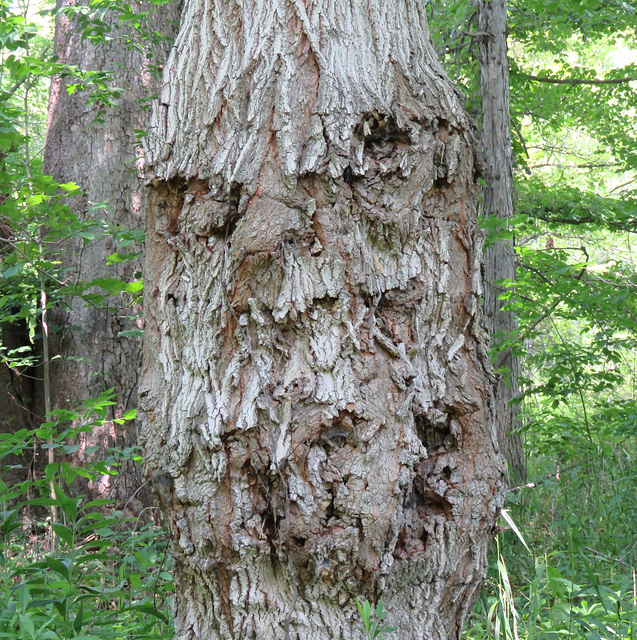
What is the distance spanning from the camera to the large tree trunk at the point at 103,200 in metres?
4.48

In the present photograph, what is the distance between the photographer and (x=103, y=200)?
15.2 feet

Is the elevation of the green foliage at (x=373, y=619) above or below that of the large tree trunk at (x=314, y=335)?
below

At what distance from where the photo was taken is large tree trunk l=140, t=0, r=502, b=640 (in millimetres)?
1647

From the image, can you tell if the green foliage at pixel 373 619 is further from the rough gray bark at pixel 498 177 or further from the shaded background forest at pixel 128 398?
the rough gray bark at pixel 498 177

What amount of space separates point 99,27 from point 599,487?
16.0 ft

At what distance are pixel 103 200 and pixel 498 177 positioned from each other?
150 inches

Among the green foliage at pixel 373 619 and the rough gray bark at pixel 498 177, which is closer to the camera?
the green foliage at pixel 373 619

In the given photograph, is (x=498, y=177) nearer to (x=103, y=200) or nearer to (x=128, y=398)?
(x=103, y=200)

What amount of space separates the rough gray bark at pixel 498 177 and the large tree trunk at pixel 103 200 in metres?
3.26

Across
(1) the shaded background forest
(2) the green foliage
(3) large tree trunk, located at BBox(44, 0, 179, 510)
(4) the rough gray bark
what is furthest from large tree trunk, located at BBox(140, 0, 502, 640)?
(4) the rough gray bark

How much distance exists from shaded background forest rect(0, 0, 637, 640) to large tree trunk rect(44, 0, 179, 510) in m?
0.02

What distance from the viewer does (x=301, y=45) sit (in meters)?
1.78

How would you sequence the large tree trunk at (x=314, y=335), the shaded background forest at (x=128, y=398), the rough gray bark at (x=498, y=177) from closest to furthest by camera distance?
the large tree trunk at (x=314, y=335)
the shaded background forest at (x=128, y=398)
the rough gray bark at (x=498, y=177)

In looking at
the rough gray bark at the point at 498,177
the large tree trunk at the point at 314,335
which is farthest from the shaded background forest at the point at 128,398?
the large tree trunk at the point at 314,335
